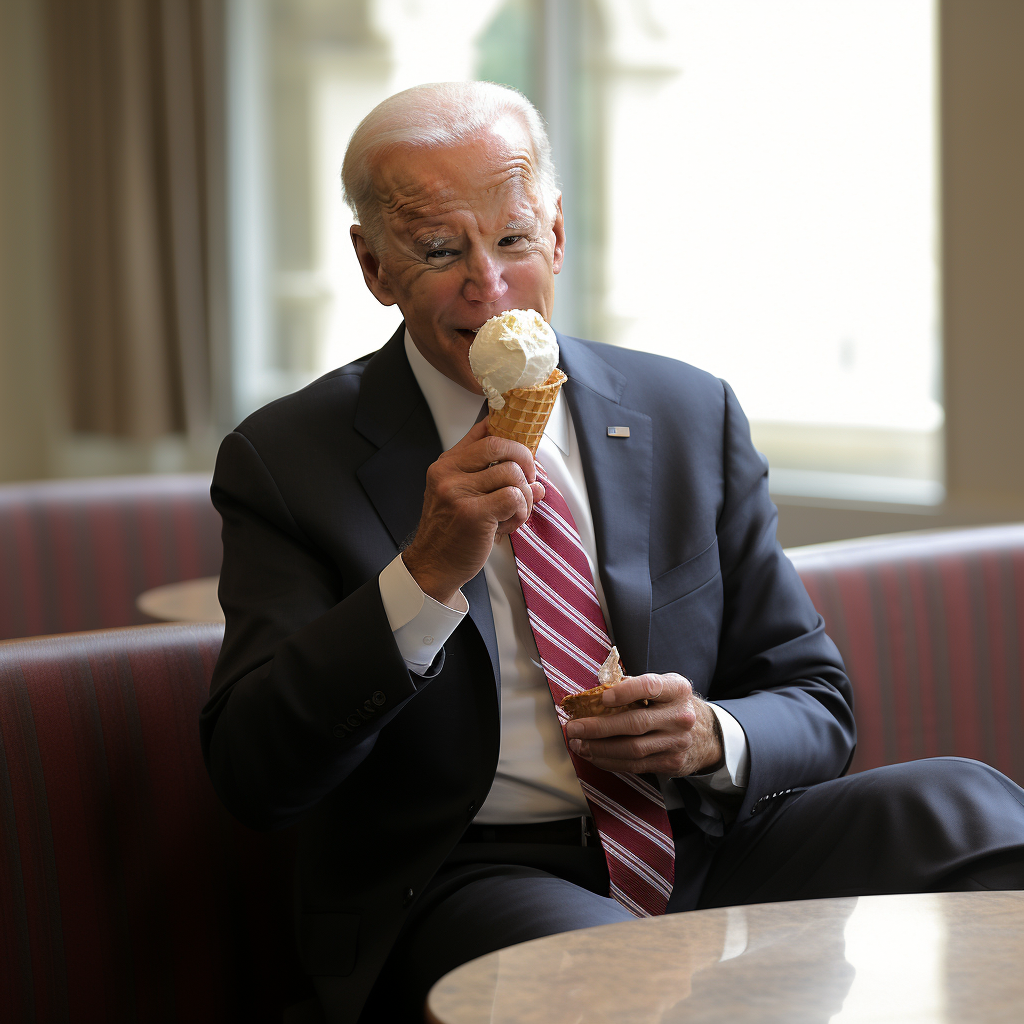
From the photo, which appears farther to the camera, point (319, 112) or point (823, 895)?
point (319, 112)

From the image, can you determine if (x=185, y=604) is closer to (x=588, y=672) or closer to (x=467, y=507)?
(x=588, y=672)

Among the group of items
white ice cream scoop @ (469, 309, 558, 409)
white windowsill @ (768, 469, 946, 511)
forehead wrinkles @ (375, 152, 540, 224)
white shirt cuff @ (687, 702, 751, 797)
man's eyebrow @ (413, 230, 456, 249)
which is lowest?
white windowsill @ (768, 469, 946, 511)

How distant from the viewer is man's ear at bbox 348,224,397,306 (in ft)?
4.83

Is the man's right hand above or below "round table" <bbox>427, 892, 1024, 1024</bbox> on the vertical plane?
above

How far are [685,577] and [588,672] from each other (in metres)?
0.20

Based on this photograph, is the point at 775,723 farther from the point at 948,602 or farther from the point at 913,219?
the point at 913,219

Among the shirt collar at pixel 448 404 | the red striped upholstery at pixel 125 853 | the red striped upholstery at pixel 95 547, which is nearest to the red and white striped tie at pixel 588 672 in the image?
the shirt collar at pixel 448 404

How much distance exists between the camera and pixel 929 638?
2.06 meters

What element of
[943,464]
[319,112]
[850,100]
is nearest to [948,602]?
[943,464]

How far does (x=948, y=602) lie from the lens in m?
2.08

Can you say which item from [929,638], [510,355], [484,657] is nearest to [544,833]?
[484,657]

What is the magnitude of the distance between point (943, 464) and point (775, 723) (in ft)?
6.27

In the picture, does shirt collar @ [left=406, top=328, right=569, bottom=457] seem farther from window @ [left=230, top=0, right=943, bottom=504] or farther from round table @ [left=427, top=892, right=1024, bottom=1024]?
window @ [left=230, top=0, right=943, bottom=504]

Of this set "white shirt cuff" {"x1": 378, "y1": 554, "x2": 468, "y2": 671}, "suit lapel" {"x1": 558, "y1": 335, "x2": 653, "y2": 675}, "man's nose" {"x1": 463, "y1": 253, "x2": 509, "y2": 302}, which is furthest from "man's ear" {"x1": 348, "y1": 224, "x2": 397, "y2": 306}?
"white shirt cuff" {"x1": 378, "y1": 554, "x2": 468, "y2": 671}
